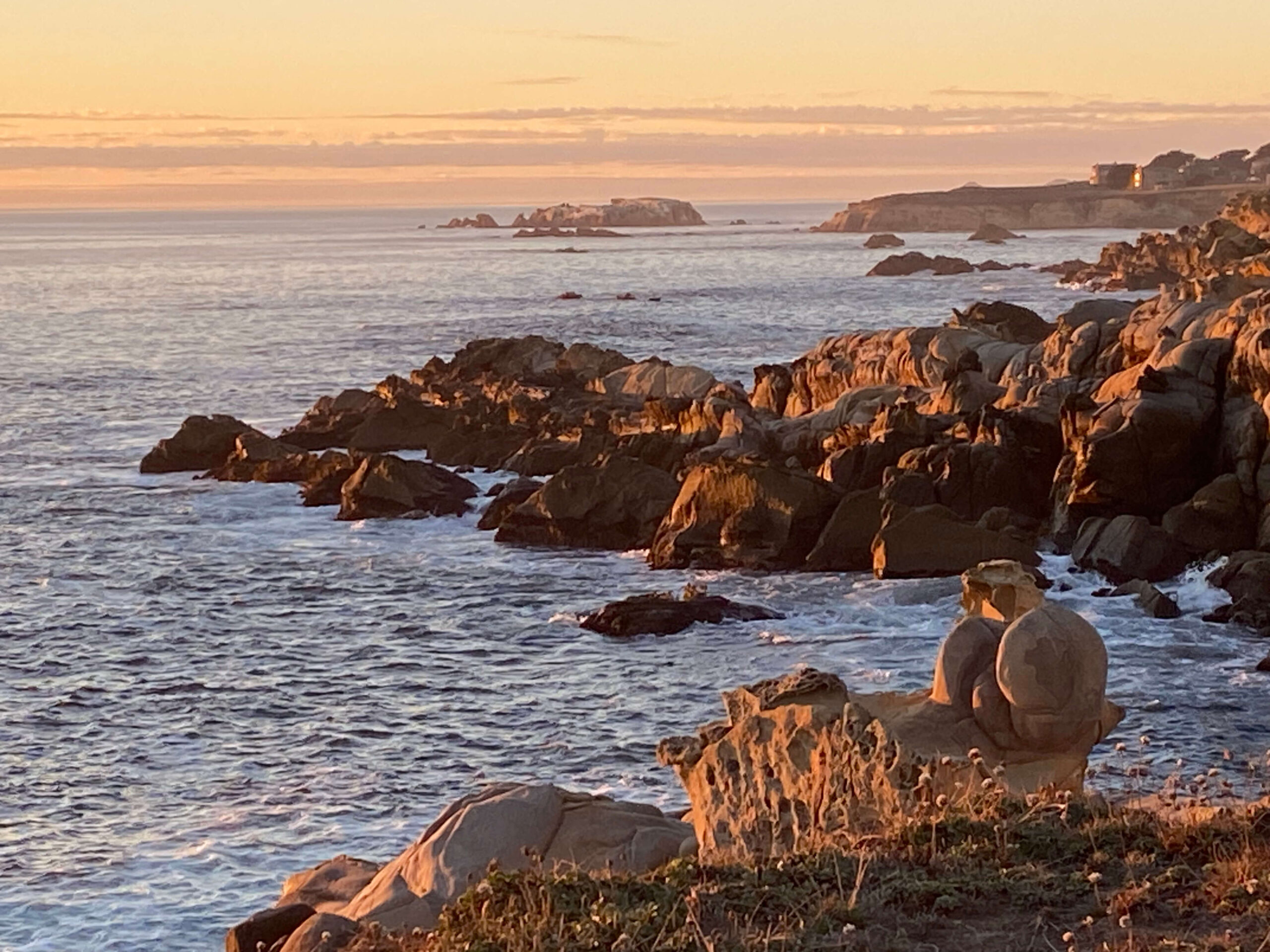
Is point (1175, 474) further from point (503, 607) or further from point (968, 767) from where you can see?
point (968, 767)

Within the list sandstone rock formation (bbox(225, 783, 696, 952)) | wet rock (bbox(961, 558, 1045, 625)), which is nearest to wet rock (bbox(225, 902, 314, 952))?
sandstone rock formation (bbox(225, 783, 696, 952))

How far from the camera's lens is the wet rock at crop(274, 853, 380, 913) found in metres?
16.5

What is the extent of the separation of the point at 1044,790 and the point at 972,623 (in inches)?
178

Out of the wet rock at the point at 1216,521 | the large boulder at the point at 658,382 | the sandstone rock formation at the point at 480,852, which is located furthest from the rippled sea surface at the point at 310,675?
the large boulder at the point at 658,382

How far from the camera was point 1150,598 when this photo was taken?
31516 mm

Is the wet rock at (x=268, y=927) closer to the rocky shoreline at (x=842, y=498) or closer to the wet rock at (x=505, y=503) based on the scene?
the rocky shoreline at (x=842, y=498)

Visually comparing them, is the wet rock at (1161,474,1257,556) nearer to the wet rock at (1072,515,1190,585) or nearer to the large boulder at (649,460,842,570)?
the wet rock at (1072,515,1190,585)

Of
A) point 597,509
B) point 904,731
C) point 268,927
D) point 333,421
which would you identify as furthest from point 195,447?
point 904,731

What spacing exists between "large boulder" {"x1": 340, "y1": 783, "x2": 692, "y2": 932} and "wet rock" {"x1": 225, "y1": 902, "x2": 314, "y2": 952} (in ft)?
1.82

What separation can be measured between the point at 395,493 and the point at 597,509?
6731 millimetres

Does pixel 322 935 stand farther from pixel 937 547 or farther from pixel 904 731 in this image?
pixel 937 547

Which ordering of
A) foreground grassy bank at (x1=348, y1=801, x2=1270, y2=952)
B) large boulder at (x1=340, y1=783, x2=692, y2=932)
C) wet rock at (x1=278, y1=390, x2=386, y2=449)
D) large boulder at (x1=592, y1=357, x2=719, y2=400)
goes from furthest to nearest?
large boulder at (x1=592, y1=357, x2=719, y2=400)
wet rock at (x1=278, y1=390, x2=386, y2=449)
large boulder at (x1=340, y1=783, x2=692, y2=932)
foreground grassy bank at (x1=348, y1=801, x2=1270, y2=952)

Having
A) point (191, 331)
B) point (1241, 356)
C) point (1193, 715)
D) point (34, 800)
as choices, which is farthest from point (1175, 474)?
point (191, 331)

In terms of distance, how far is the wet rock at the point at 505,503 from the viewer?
1645 inches
